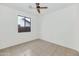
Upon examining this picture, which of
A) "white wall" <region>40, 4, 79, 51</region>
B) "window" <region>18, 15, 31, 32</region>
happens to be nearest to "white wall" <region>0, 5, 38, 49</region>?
"window" <region>18, 15, 31, 32</region>

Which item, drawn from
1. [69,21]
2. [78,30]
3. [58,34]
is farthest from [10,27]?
[78,30]

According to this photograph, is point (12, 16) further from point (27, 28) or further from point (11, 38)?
point (27, 28)

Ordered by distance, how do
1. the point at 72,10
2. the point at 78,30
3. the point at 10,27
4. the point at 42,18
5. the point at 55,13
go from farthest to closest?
the point at 42,18, the point at 55,13, the point at 10,27, the point at 72,10, the point at 78,30

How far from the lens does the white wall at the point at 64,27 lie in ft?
10.9

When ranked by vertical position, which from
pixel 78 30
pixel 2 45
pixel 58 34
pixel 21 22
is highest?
pixel 21 22

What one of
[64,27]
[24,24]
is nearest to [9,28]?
[24,24]

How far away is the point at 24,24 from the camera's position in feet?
15.6

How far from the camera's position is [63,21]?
3.92 m

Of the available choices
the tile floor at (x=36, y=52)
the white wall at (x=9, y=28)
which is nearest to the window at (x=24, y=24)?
the white wall at (x=9, y=28)

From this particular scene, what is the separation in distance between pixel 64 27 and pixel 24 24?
7.50 ft

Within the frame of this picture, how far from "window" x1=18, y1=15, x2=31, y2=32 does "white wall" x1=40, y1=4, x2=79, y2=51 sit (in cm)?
119

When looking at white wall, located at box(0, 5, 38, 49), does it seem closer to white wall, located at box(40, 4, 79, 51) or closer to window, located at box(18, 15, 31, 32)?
window, located at box(18, 15, 31, 32)

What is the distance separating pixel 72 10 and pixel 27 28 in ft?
9.31

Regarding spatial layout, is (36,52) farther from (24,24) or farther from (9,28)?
(24,24)
